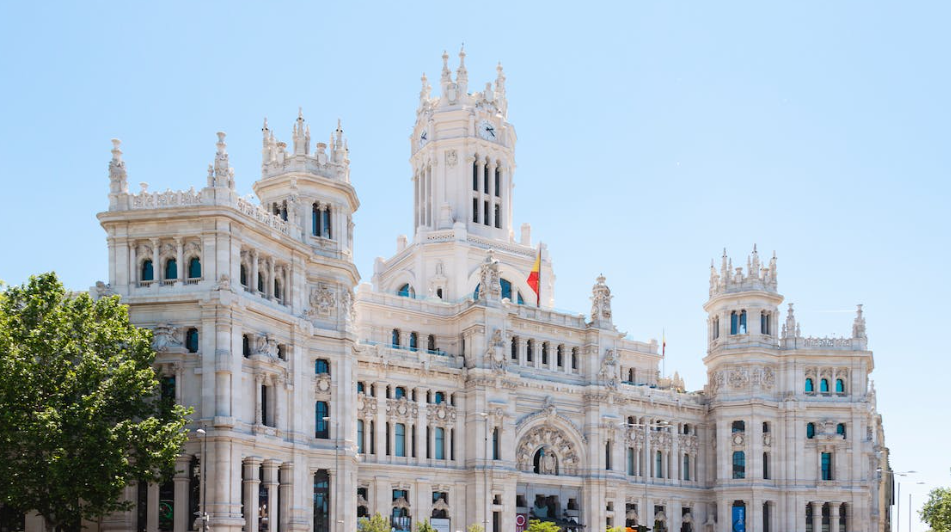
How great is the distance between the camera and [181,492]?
61.4 m

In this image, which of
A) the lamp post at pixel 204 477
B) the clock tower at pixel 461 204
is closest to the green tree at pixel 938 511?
the clock tower at pixel 461 204

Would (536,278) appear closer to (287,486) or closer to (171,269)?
(287,486)

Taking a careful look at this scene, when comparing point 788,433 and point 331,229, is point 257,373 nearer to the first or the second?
point 331,229

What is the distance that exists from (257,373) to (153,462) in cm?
1057

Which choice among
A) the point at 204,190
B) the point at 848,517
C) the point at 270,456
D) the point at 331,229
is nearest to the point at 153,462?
the point at 270,456

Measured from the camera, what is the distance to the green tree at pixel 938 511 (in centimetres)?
10778

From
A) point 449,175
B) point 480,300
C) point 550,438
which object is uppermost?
point 449,175

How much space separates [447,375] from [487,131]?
100 ft

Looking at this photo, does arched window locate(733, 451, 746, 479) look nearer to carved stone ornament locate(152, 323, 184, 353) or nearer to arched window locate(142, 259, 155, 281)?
carved stone ornament locate(152, 323, 184, 353)

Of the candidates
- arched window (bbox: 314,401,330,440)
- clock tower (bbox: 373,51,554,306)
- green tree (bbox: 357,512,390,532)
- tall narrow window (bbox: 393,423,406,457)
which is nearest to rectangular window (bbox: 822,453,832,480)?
clock tower (bbox: 373,51,554,306)

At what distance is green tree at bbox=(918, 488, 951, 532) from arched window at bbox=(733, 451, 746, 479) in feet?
68.0

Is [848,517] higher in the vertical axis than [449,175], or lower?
lower

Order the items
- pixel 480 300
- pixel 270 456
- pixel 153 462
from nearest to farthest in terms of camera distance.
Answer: pixel 153 462
pixel 270 456
pixel 480 300

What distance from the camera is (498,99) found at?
112062mm
